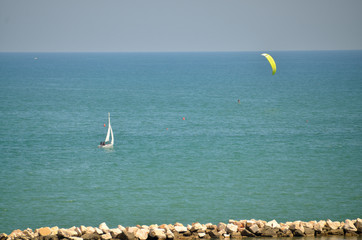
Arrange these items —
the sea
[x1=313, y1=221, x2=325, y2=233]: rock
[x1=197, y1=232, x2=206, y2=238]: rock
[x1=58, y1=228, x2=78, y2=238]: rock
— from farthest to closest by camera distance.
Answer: the sea → [x1=313, y1=221, x2=325, y2=233]: rock → [x1=197, y1=232, x2=206, y2=238]: rock → [x1=58, y1=228, x2=78, y2=238]: rock

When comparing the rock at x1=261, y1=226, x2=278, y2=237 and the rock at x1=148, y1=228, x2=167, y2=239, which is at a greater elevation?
the rock at x1=261, y1=226, x2=278, y2=237

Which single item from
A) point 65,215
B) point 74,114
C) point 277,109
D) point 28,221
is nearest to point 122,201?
point 65,215

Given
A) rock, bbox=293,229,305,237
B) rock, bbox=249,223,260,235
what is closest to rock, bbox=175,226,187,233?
rock, bbox=249,223,260,235

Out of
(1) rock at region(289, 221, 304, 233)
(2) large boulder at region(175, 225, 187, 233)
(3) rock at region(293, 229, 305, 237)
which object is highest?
(1) rock at region(289, 221, 304, 233)

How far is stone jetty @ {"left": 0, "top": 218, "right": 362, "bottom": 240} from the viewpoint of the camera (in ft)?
86.3

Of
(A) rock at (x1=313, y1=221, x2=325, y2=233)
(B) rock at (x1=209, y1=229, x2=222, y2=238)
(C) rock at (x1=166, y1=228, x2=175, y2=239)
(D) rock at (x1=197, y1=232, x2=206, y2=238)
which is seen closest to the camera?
(C) rock at (x1=166, y1=228, x2=175, y2=239)

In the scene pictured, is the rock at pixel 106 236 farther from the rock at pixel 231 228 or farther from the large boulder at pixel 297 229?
the large boulder at pixel 297 229

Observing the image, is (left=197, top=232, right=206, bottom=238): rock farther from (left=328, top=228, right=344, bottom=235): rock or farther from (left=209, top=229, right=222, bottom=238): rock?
(left=328, top=228, right=344, bottom=235): rock

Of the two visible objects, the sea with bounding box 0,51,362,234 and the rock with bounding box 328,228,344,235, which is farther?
the sea with bounding box 0,51,362,234

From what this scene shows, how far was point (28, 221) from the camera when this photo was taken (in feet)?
115

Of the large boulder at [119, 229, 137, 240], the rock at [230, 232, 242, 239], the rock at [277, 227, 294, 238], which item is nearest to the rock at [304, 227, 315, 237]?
the rock at [277, 227, 294, 238]

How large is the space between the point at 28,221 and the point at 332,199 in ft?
74.1

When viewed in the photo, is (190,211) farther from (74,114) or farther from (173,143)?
(74,114)

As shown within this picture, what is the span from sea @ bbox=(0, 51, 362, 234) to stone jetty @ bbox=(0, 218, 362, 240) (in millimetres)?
7415
